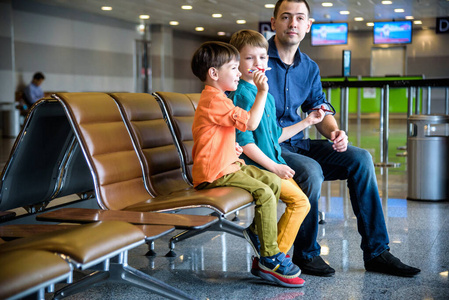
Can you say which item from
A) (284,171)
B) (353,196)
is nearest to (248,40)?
(284,171)

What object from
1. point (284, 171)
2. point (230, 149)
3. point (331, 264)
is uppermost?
point (230, 149)

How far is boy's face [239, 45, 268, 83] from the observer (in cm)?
275

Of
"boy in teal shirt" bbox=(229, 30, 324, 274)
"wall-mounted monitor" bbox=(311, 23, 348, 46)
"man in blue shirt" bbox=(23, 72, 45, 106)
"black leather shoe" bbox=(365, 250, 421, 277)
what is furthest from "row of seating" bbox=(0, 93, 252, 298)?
"wall-mounted monitor" bbox=(311, 23, 348, 46)

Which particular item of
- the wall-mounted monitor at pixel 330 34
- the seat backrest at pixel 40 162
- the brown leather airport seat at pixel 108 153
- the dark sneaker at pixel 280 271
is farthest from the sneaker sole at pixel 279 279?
the wall-mounted monitor at pixel 330 34

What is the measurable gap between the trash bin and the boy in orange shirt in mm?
2652

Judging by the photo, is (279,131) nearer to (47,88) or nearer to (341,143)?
(341,143)

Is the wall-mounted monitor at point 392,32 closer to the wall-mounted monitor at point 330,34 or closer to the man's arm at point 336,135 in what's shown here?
the wall-mounted monitor at point 330,34

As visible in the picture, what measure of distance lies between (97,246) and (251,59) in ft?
4.75

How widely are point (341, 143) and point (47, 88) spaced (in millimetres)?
13832

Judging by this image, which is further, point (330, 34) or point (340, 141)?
point (330, 34)

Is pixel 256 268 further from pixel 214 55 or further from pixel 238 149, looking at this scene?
pixel 214 55

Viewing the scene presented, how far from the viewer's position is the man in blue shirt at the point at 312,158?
9.27 feet

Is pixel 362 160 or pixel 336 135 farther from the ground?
pixel 336 135

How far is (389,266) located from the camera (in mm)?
2801
